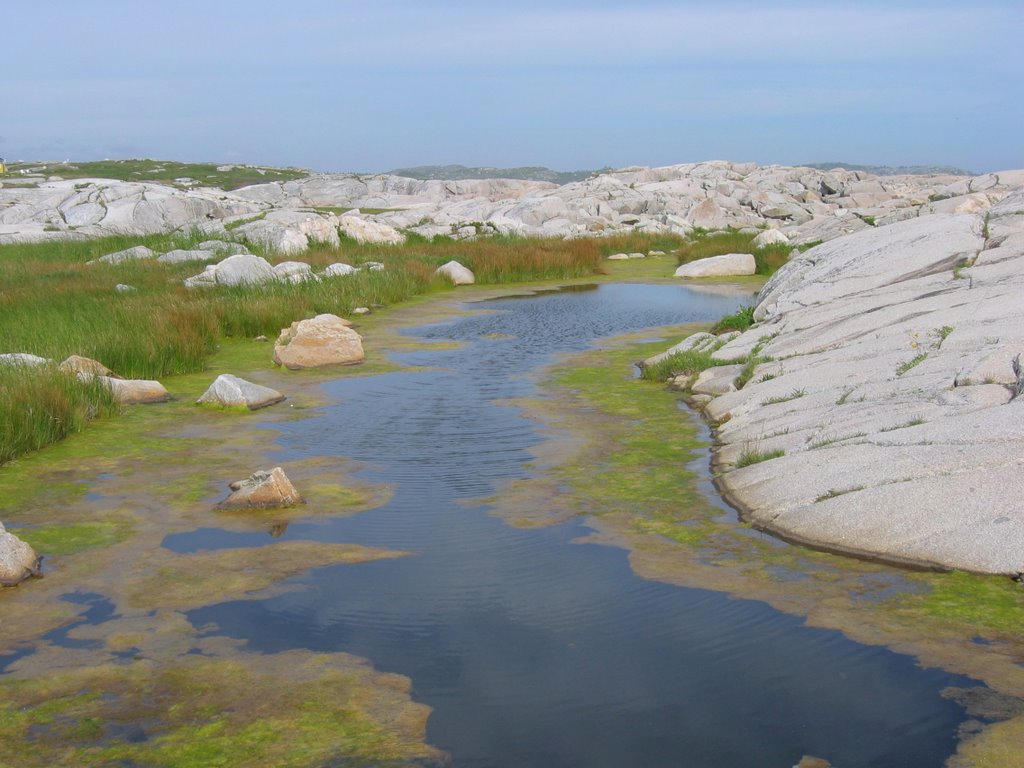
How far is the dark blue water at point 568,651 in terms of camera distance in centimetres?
390

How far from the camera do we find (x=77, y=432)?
8.79 metres

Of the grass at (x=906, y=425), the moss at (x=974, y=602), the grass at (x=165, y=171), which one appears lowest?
the moss at (x=974, y=602)

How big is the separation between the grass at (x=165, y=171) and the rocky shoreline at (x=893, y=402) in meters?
52.3

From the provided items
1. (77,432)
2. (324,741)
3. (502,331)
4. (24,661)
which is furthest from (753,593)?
(502,331)

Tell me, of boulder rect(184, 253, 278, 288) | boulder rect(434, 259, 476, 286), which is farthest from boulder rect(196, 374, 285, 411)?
boulder rect(434, 259, 476, 286)

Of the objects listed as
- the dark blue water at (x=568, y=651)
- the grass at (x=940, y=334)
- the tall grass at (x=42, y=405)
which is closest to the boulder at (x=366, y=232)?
the tall grass at (x=42, y=405)

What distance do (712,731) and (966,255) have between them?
787cm

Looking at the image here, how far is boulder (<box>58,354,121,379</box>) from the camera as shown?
9.77 m

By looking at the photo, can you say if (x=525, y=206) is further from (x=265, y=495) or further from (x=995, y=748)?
(x=995, y=748)

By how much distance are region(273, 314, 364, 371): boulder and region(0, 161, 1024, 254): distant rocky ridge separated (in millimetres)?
11334

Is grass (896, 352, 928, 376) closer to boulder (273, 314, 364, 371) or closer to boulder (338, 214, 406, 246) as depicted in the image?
boulder (273, 314, 364, 371)

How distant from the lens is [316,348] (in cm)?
1223

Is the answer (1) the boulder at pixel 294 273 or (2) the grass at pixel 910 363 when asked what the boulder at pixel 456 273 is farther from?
(2) the grass at pixel 910 363

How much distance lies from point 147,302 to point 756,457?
10.2 meters
